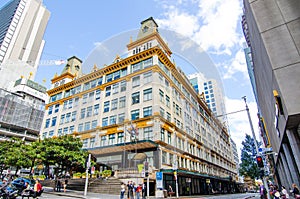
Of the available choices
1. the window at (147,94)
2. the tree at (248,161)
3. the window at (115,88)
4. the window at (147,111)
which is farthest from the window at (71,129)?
the tree at (248,161)

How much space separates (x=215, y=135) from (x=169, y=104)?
3739 centimetres

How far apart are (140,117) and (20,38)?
11796cm

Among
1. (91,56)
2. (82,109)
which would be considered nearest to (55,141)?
(91,56)

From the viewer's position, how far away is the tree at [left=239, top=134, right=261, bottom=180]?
5272cm

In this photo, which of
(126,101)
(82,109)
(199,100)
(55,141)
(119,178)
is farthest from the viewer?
(199,100)

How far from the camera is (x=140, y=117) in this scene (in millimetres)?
35312

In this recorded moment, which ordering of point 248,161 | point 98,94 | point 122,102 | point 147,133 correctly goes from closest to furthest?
1. point 147,133
2. point 122,102
3. point 98,94
4. point 248,161

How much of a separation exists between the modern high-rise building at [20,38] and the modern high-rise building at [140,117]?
2544 inches

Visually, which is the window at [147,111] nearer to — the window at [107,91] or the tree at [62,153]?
the window at [107,91]

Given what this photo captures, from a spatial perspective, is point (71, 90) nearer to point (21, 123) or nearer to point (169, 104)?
point (169, 104)

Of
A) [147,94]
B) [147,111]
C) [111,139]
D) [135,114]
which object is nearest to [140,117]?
[135,114]

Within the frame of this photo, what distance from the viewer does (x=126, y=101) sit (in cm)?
3862

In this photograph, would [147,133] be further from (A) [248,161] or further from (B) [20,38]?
(B) [20,38]

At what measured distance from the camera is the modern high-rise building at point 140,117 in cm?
3275
